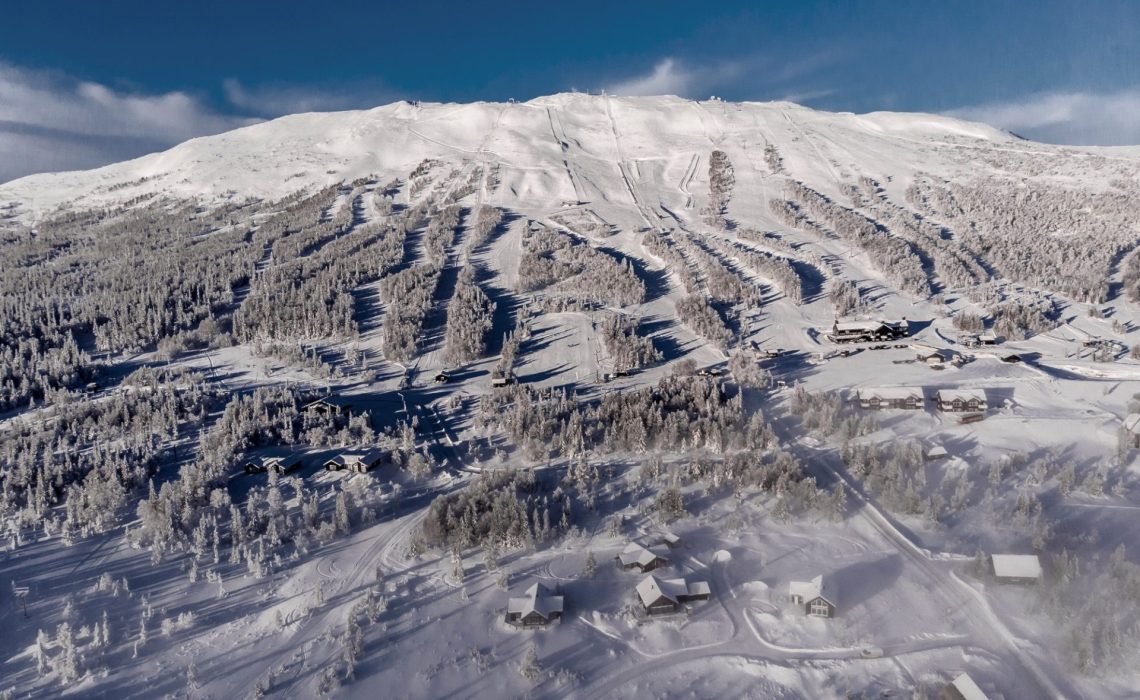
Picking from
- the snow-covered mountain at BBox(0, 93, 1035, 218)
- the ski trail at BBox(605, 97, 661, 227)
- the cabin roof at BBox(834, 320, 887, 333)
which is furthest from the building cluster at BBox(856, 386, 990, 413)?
the snow-covered mountain at BBox(0, 93, 1035, 218)

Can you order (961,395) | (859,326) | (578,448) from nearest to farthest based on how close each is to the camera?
(578,448) < (961,395) < (859,326)

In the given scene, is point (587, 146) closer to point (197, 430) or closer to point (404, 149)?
point (404, 149)

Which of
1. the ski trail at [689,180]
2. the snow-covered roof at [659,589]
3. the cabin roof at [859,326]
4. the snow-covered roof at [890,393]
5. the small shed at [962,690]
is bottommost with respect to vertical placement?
the small shed at [962,690]

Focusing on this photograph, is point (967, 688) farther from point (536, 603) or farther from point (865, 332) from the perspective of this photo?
point (865, 332)

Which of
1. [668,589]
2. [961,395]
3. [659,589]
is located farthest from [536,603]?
[961,395]

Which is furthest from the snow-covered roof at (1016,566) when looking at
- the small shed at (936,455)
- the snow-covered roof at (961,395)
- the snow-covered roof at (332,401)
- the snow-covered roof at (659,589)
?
the snow-covered roof at (332,401)

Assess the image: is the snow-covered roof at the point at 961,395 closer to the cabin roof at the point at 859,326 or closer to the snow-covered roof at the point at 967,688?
the cabin roof at the point at 859,326

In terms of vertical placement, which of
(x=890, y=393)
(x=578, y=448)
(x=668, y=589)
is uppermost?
(x=890, y=393)
